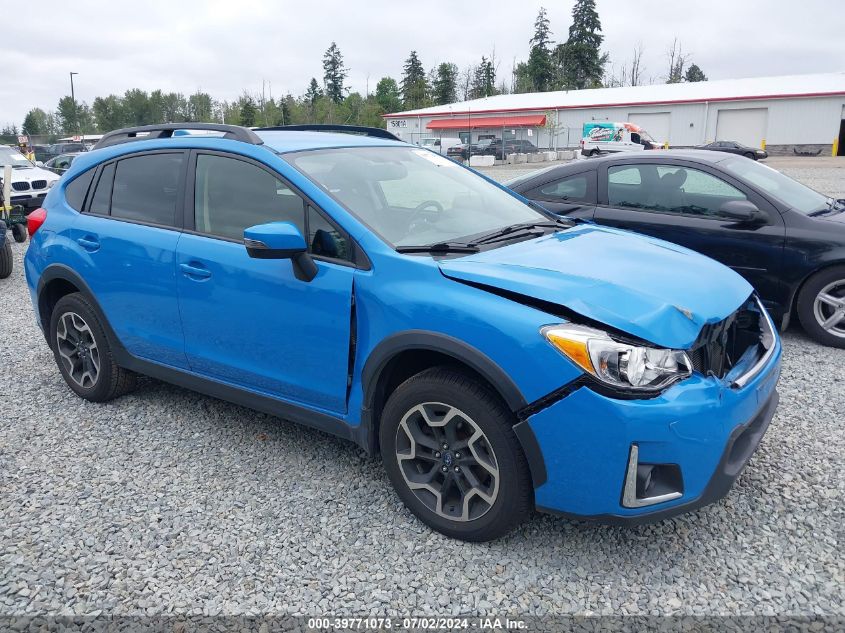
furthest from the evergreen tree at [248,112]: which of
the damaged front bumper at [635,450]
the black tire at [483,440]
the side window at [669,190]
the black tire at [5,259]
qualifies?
the damaged front bumper at [635,450]

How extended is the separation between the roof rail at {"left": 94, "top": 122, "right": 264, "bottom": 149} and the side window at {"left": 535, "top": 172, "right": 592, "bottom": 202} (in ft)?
11.4

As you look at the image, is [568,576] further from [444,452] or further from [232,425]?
[232,425]

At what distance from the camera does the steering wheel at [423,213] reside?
10.9 feet

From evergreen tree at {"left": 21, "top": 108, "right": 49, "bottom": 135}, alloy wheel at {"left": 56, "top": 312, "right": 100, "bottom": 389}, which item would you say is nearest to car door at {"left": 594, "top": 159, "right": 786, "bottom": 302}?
alloy wheel at {"left": 56, "top": 312, "right": 100, "bottom": 389}

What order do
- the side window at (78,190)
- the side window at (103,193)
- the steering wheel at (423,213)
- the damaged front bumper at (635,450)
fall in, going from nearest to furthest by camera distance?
the damaged front bumper at (635,450), the steering wheel at (423,213), the side window at (103,193), the side window at (78,190)

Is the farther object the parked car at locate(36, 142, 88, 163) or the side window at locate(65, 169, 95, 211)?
the parked car at locate(36, 142, 88, 163)

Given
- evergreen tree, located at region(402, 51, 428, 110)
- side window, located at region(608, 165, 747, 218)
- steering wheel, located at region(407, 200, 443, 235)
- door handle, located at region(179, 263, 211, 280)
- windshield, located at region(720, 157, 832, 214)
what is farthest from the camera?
evergreen tree, located at region(402, 51, 428, 110)

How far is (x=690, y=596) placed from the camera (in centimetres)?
255

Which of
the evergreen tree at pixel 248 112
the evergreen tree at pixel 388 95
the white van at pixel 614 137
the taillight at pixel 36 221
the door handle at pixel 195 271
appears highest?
the evergreen tree at pixel 388 95

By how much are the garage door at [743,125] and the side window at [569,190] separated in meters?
45.4

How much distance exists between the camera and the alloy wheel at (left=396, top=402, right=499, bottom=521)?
2732mm

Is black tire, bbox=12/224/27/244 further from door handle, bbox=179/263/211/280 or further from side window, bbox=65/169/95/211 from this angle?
door handle, bbox=179/263/211/280

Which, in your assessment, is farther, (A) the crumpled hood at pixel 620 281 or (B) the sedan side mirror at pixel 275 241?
(B) the sedan side mirror at pixel 275 241

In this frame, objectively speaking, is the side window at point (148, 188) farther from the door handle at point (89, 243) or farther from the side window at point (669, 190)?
the side window at point (669, 190)
